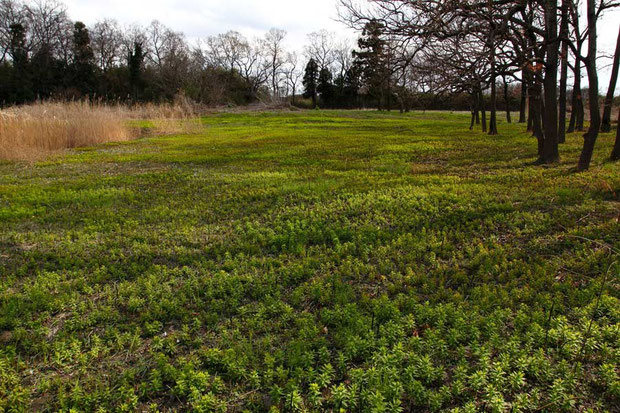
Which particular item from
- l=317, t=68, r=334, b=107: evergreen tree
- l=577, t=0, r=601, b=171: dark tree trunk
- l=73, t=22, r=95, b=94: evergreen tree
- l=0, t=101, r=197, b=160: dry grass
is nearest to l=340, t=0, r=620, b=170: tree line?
l=577, t=0, r=601, b=171: dark tree trunk

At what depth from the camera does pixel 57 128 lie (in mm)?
15203

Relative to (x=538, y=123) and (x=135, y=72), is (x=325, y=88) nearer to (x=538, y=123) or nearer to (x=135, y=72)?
(x=135, y=72)

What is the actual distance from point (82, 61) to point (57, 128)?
4050 cm

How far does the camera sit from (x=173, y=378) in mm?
2865

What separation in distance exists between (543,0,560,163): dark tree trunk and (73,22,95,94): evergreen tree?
167 ft

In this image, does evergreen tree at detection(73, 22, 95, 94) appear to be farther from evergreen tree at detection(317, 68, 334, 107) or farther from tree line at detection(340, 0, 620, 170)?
tree line at detection(340, 0, 620, 170)

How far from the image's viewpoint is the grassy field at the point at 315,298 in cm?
271

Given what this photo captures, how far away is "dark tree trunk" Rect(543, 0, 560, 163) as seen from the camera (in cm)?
922

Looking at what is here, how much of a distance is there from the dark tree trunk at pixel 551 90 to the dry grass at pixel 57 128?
50.9 ft

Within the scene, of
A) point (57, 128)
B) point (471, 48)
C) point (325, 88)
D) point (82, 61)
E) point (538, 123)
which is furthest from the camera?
point (325, 88)

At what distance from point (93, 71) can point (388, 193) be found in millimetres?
53388

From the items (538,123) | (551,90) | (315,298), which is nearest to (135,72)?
(538,123)

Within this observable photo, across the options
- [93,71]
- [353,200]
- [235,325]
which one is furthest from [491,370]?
[93,71]

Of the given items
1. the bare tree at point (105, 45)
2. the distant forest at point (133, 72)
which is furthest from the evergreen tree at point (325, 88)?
the bare tree at point (105, 45)
